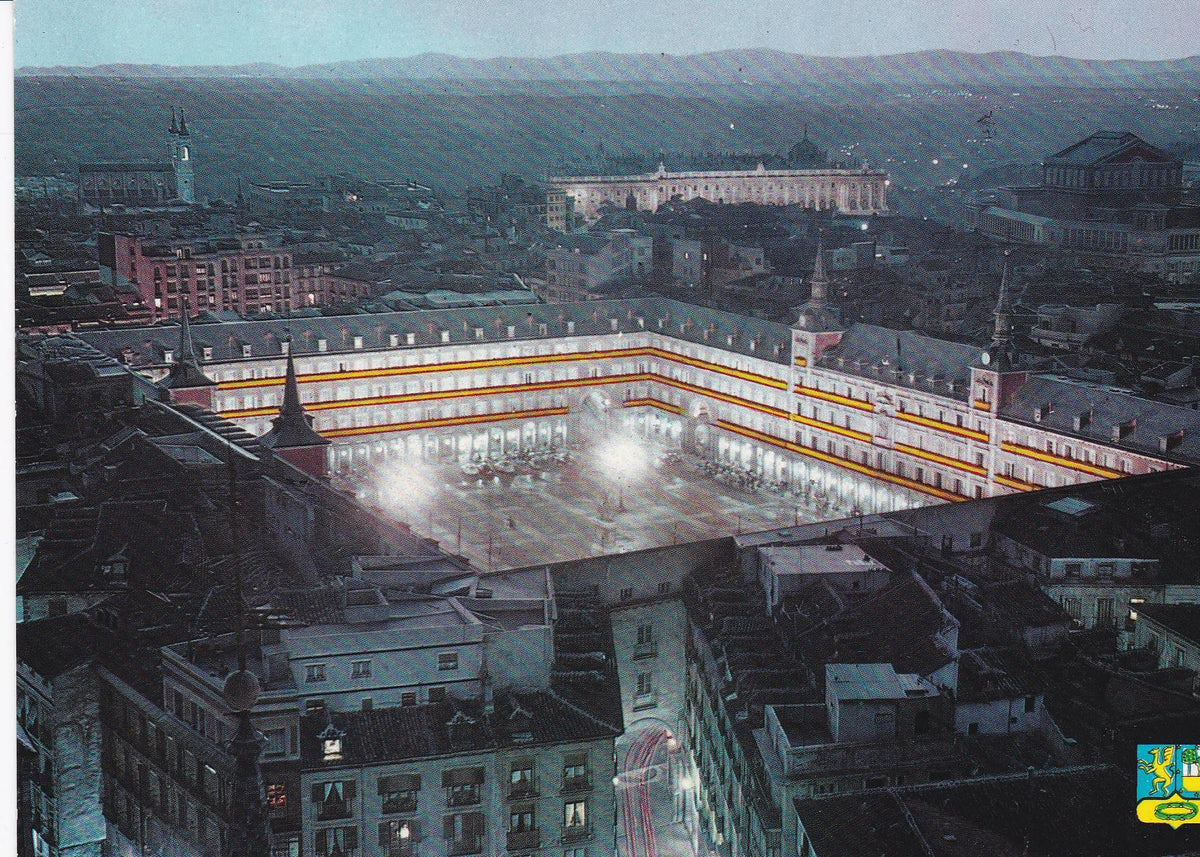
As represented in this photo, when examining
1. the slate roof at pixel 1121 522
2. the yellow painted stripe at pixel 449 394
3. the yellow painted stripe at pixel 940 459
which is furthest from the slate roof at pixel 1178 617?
the yellow painted stripe at pixel 449 394

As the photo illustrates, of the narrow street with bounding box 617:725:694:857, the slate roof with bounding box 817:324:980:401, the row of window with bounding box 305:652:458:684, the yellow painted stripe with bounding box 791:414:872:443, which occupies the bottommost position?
the narrow street with bounding box 617:725:694:857

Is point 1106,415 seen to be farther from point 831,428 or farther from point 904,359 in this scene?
point 831,428

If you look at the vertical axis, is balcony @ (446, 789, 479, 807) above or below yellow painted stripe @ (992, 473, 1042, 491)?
below

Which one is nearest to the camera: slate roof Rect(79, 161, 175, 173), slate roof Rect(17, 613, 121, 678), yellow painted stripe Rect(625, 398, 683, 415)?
slate roof Rect(17, 613, 121, 678)

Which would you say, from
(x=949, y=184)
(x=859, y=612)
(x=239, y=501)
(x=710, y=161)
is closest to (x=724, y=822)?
(x=859, y=612)

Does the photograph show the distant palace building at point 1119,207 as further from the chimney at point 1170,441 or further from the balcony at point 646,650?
the balcony at point 646,650

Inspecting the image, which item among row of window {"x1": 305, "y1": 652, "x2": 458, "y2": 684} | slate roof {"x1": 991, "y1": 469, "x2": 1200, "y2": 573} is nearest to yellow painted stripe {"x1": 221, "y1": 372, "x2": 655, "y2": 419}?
slate roof {"x1": 991, "y1": 469, "x2": 1200, "y2": 573}

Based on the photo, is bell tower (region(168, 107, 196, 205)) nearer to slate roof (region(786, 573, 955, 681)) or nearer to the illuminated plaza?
the illuminated plaza

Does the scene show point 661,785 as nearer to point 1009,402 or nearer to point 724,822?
point 724,822
